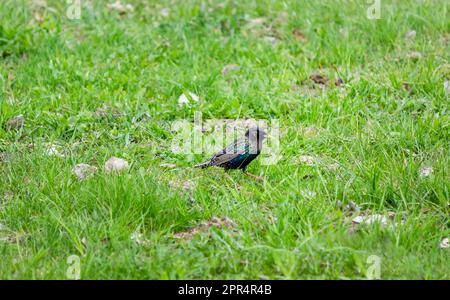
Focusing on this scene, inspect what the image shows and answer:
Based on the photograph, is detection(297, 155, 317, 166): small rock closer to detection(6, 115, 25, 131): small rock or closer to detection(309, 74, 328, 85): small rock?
detection(309, 74, 328, 85): small rock

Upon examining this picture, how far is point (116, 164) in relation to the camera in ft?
17.0

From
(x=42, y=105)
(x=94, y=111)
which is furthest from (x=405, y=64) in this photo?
(x=42, y=105)

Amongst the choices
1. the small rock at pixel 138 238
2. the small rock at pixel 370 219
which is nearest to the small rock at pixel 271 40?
the small rock at pixel 370 219

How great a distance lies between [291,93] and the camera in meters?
6.43

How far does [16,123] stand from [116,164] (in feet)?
3.88

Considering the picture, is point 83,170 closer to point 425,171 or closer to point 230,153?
point 230,153

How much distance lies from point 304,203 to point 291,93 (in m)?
2.05

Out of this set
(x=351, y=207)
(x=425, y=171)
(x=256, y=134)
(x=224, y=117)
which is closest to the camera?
(x=351, y=207)

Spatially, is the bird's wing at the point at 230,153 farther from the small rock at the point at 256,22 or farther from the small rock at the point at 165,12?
the small rock at the point at 165,12

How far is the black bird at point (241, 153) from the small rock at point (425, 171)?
1057mm

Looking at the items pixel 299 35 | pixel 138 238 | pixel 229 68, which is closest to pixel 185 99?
pixel 229 68

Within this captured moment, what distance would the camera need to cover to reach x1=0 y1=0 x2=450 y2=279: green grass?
4.11 m
